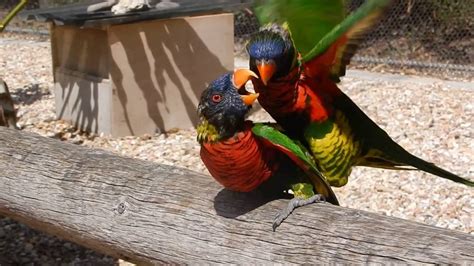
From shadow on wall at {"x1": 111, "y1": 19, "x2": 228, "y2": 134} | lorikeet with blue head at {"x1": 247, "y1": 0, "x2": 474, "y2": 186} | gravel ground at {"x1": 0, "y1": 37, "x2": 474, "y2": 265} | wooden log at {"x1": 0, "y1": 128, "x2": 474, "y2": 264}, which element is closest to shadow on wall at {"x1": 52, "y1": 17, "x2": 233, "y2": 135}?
shadow on wall at {"x1": 111, "y1": 19, "x2": 228, "y2": 134}

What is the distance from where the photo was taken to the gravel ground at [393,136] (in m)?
3.22

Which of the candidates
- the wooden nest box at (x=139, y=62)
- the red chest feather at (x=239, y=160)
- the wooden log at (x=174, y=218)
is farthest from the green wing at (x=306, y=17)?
the wooden nest box at (x=139, y=62)

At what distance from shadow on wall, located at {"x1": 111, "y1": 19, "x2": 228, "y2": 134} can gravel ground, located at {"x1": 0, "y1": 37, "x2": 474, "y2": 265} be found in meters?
0.17

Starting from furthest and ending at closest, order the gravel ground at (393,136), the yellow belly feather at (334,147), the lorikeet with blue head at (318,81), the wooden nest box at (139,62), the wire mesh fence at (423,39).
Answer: the wire mesh fence at (423,39) → the wooden nest box at (139,62) → the gravel ground at (393,136) → the yellow belly feather at (334,147) → the lorikeet with blue head at (318,81)

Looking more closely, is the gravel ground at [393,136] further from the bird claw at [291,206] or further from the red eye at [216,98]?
the red eye at [216,98]

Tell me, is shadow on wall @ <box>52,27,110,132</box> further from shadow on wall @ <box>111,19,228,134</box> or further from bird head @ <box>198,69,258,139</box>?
bird head @ <box>198,69,258,139</box>

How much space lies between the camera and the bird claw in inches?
61.2

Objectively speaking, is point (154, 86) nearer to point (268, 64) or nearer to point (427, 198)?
point (427, 198)

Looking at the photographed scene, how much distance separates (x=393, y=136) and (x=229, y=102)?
2801mm

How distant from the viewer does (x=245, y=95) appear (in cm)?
144

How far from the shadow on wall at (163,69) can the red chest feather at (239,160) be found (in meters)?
2.83

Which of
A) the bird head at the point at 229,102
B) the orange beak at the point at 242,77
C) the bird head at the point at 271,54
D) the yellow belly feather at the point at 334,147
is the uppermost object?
the bird head at the point at 271,54

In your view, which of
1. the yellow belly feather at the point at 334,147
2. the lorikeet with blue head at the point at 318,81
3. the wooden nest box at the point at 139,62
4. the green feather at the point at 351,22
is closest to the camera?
the green feather at the point at 351,22

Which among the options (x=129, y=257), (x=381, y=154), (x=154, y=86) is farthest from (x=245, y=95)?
(x=154, y=86)
